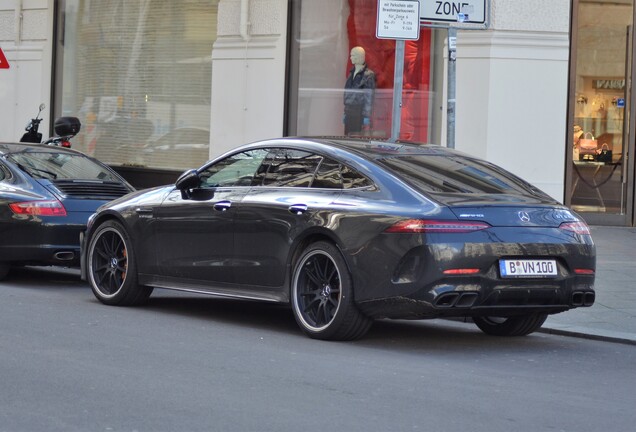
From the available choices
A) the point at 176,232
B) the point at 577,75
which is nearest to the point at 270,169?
the point at 176,232

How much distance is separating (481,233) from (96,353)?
2619 millimetres

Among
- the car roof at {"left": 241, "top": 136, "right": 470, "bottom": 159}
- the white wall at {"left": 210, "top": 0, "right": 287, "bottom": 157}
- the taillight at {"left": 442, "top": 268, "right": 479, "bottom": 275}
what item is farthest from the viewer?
the white wall at {"left": 210, "top": 0, "right": 287, "bottom": 157}

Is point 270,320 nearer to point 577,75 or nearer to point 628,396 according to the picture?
point 628,396

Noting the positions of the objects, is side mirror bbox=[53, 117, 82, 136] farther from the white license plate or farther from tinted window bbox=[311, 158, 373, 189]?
the white license plate

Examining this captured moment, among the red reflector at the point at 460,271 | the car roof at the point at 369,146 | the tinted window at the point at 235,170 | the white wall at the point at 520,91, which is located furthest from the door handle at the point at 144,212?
the white wall at the point at 520,91

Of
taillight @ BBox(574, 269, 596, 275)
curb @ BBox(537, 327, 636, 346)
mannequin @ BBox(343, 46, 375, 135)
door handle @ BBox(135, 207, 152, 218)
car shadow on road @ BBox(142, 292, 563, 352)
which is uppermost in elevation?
mannequin @ BBox(343, 46, 375, 135)

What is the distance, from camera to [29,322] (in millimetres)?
9469

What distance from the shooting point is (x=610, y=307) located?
1128 centimetres

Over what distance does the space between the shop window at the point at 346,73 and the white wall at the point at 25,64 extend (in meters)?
6.08

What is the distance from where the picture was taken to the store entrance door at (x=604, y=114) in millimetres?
18047

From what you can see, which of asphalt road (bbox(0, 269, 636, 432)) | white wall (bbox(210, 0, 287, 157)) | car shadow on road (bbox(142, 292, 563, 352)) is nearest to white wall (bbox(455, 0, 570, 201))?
white wall (bbox(210, 0, 287, 157))

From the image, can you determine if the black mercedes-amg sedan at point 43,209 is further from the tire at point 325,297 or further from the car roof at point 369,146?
the tire at point 325,297

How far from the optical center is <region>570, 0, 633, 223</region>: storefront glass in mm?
18047

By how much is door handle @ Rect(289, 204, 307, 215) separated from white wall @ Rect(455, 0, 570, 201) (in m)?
8.55
